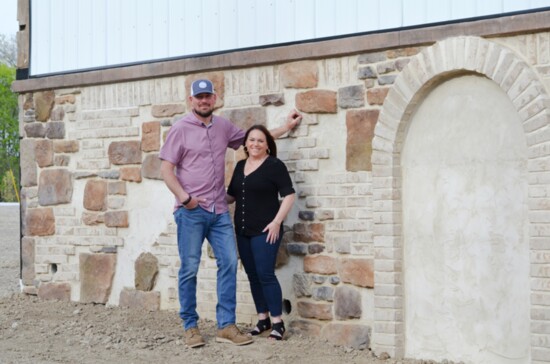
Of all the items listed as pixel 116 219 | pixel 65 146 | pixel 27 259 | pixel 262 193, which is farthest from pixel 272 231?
pixel 27 259

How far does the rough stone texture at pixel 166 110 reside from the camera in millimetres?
8383

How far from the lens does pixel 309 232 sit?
7438 millimetres

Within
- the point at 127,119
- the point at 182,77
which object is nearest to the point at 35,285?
the point at 127,119

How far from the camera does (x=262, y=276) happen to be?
7.20m

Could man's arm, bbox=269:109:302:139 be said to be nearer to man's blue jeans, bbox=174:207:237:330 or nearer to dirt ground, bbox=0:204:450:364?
man's blue jeans, bbox=174:207:237:330

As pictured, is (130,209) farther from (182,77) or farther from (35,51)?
(35,51)

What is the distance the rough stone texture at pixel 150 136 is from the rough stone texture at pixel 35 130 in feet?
4.39

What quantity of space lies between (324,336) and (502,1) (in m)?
2.81

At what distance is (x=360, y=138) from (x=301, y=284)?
126 centimetres

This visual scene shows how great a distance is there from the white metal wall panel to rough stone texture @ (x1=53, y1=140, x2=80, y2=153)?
74 cm

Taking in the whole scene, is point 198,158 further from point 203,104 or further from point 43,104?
point 43,104

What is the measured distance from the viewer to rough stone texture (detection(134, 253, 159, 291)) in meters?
8.52

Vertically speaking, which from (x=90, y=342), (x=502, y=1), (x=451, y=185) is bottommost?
(x=90, y=342)

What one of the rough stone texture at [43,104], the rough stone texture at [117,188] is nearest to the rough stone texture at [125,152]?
the rough stone texture at [117,188]
